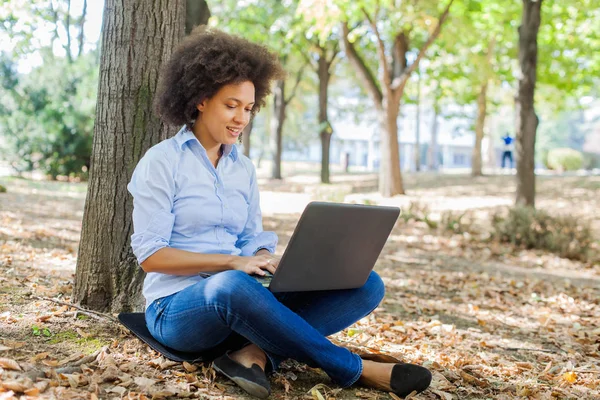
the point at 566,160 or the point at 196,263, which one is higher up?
the point at 566,160

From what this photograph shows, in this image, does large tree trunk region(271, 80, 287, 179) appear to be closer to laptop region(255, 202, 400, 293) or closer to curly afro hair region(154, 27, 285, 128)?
curly afro hair region(154, 27, 285, 128)

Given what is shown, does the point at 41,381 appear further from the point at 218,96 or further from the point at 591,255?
the point at 591,255

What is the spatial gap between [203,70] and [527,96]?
8659 mm

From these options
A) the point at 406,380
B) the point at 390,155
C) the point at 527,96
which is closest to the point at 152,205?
the point at 406,380

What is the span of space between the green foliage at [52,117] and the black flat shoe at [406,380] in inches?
634

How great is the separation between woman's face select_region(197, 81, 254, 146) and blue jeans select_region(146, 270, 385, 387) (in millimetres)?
764

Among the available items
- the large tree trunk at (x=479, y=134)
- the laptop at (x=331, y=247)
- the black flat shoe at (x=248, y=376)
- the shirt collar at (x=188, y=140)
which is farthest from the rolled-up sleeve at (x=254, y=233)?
the large tree trunk at (x=479, y=134)

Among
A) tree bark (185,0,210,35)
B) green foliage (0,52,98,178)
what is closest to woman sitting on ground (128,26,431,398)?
tree bark (185,0,210,35)

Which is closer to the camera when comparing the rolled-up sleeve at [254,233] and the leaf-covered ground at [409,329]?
the leaf-covered ground at [409,329]

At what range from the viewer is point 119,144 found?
12.4ft

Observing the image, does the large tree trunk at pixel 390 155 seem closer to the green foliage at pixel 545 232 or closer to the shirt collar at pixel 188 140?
the green foliage at pixel 545 232

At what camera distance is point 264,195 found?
54.6 ft

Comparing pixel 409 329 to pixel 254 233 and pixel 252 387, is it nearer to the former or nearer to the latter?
pixel 254 233

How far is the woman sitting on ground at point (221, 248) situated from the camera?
2.81 metres
